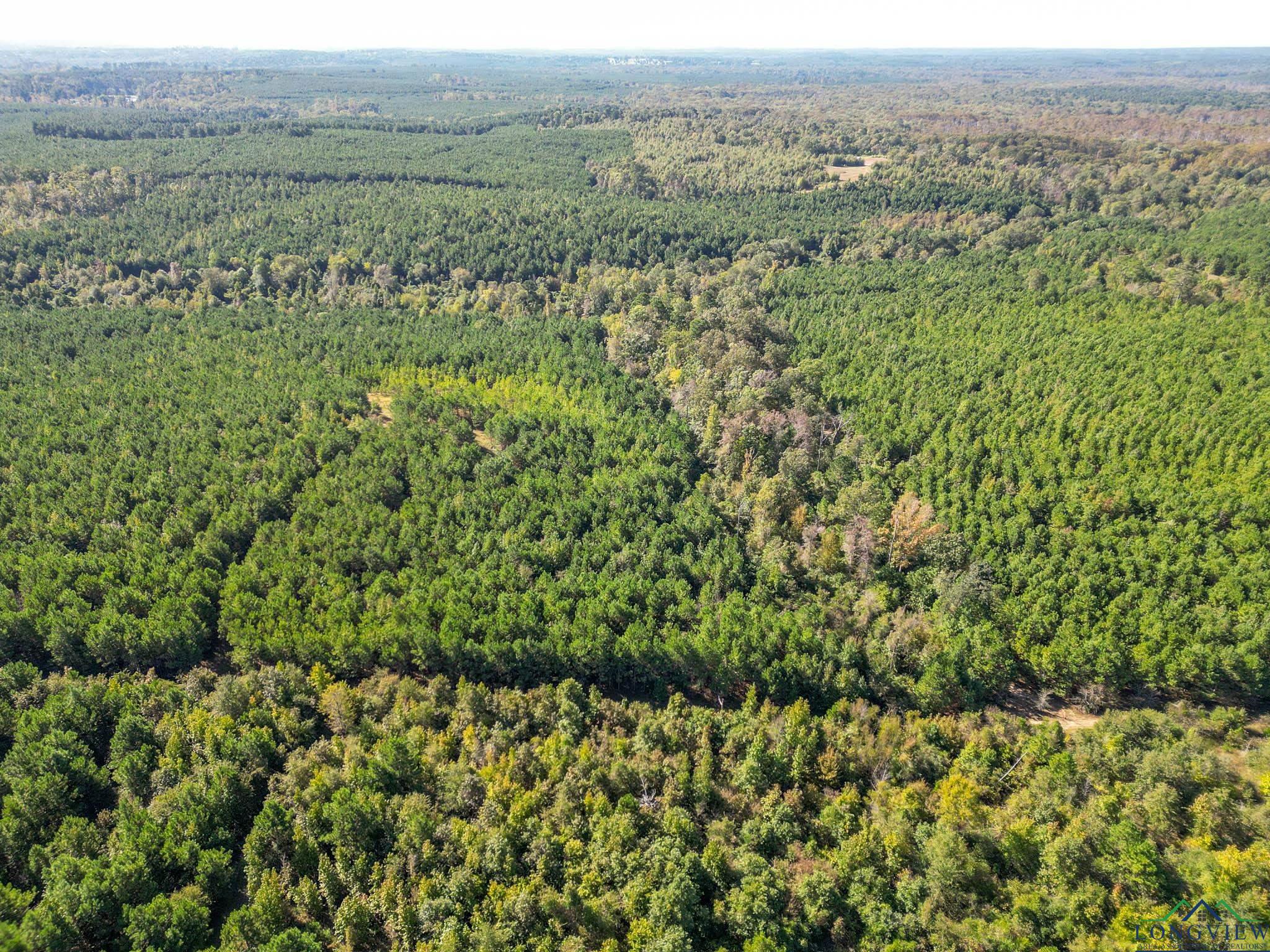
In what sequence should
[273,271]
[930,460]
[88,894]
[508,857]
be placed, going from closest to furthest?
[88,894], [508,857], [930,460], [273,271]

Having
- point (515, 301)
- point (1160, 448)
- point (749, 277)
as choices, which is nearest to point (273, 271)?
point (515, 301)

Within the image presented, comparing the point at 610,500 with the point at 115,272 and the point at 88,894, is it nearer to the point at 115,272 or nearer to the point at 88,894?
the point at 88,894

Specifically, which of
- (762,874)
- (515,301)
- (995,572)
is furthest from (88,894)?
(515,301)

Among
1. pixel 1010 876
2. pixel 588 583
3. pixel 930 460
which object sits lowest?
pixel 1010 876

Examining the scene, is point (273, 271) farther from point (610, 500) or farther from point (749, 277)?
point (610, 500)

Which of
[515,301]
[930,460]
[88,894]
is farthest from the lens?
[515,301]

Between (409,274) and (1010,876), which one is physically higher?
(409,274)

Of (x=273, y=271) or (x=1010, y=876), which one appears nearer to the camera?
(x=1010, y=876)
